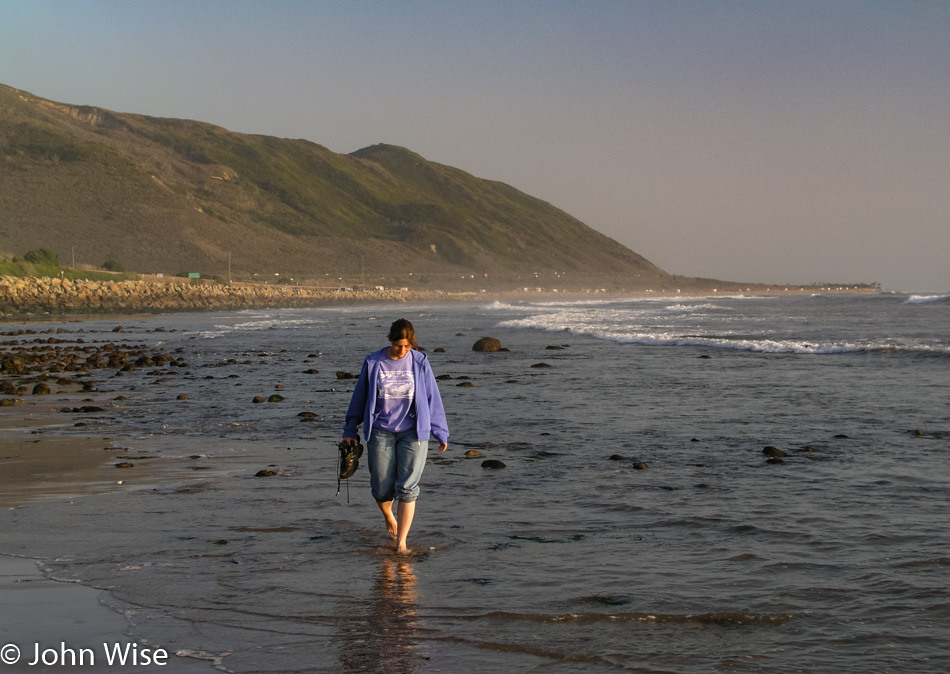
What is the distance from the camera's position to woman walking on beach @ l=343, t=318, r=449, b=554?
22.4ft

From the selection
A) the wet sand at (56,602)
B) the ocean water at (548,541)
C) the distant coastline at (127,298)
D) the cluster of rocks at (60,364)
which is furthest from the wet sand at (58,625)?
the distant coastline at (127,298)

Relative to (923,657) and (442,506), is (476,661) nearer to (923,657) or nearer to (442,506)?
(923,657)

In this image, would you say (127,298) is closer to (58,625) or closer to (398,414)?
(398,414)

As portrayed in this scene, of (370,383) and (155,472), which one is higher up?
(370,383)

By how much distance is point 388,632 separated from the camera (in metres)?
5.12

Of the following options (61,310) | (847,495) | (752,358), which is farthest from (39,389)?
(61,310)

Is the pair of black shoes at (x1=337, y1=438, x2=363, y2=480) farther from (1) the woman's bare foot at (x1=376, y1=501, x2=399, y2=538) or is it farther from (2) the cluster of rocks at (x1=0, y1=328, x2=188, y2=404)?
(2) the cluster of rocks at (x1=0, y1=328, x2=188, y2=404)

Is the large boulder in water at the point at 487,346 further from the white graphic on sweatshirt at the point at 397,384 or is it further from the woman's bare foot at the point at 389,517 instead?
the white graphic on sweatshirt at the point at 397,384

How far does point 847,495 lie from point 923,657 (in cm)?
363

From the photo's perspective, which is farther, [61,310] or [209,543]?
[61,310]

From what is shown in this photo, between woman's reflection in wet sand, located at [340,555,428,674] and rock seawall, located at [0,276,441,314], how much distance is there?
52953 millimetres

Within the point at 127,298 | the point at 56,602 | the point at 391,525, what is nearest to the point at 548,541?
the point at 391,525

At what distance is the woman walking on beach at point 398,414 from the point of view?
269 inches

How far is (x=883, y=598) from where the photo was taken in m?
5.51
